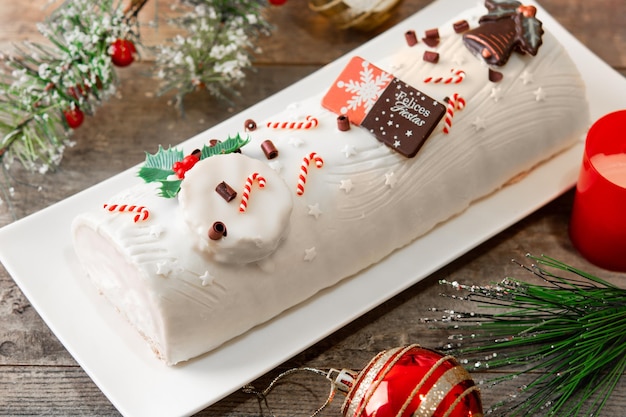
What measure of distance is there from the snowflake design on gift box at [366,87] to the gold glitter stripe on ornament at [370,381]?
0.62 m

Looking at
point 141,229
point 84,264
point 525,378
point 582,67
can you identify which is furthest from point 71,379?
point 582,67

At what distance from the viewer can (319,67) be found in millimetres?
2678

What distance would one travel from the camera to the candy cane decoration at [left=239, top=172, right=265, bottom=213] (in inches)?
72.9

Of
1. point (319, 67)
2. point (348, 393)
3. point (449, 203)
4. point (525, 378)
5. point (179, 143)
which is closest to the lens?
point (348, 393)

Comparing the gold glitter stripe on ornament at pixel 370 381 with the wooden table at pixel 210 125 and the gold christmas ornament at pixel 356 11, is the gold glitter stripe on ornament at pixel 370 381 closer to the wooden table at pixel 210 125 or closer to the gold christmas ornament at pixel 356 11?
the wooden table at pixel 210 125

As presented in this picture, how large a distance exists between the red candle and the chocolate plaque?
397mm

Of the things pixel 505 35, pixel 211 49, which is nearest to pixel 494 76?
pixel 505 35

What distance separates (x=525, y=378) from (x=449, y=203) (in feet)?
1.55

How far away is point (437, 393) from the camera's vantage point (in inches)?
67.3

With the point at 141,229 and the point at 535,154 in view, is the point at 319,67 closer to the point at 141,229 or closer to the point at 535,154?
the point at 535,154

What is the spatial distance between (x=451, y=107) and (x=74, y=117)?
1071mm

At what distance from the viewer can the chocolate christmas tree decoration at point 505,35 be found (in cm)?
216

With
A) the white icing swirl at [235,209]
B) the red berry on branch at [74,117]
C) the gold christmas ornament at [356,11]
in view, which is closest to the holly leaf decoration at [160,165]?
the white icing swirl at [235,209]

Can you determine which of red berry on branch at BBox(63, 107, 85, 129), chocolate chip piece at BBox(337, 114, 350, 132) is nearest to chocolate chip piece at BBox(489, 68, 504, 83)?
chocolate chip piece at BBox(337, 114, 350, 132)
